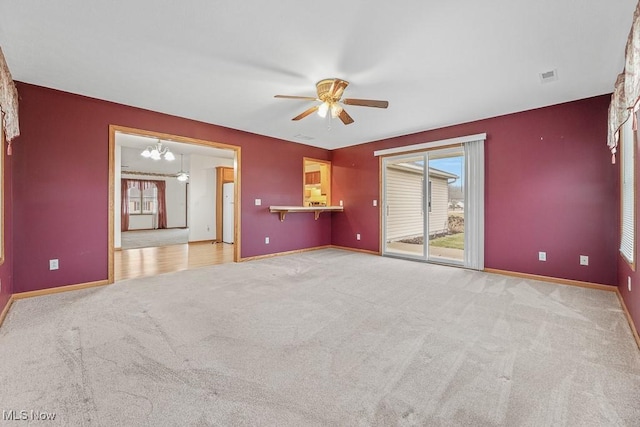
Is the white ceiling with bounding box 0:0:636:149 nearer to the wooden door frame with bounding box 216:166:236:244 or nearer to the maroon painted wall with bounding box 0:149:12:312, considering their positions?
the maroon painted wall with bounding box 0:149:12:312

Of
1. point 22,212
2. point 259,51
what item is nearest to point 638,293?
point 259,51

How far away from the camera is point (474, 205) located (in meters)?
4.61

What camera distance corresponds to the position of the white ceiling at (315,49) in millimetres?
2062

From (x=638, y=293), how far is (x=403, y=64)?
9.05 feet

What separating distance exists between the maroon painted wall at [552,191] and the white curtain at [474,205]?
9 centimetres

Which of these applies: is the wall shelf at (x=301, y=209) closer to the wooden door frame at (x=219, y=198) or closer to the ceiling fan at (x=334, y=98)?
the ceiling fan at (x=334, y=98)

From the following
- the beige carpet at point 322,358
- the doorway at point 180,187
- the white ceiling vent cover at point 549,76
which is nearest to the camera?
the beige carpet at point 322,358

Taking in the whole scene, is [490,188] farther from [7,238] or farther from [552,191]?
[7,238]

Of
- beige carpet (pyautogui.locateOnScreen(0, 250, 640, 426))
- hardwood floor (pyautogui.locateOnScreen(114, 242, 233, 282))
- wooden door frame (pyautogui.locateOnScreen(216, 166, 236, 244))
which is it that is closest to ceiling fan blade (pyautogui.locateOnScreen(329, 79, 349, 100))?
beige carpet (pyautogui.locateOnScreen(0, 250, 640, 426))

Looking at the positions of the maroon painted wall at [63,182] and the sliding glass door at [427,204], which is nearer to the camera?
the maroon painted wall at [63,182]

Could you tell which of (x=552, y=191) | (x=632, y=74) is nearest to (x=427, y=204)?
(x=552, y=191)

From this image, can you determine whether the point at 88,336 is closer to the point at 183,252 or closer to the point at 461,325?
the point at 461,325

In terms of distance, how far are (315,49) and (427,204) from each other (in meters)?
3.58

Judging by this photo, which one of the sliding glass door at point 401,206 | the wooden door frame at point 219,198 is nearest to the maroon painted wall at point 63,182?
the wooden door frame at point 219,198
